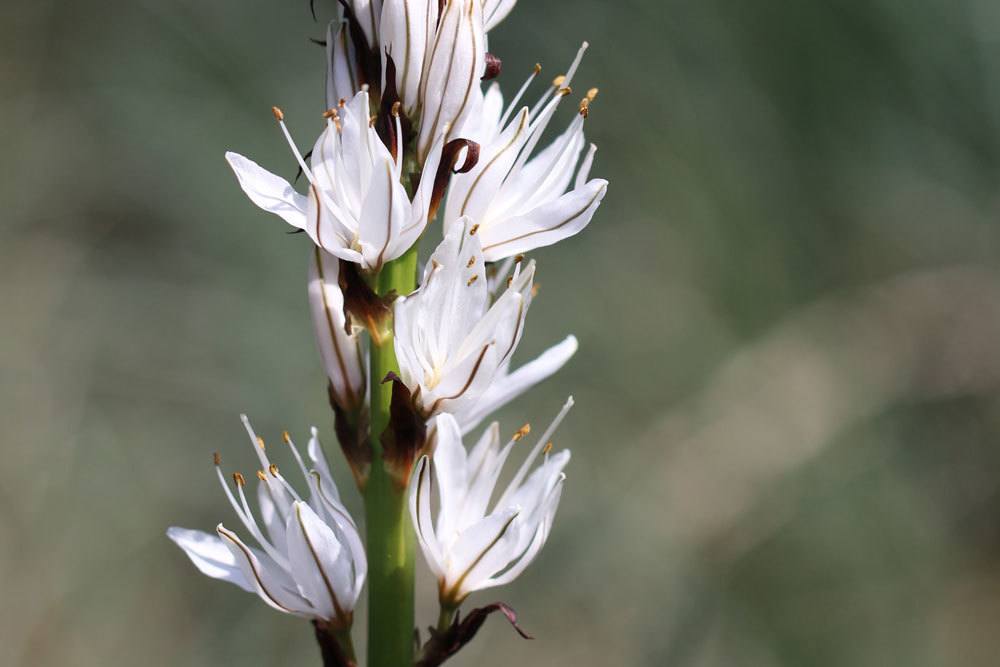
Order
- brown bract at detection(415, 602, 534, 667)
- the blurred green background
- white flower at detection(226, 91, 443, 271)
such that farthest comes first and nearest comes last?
the blurred green background, brown bract at detection(415, 602, 534, 667), white flower at detection(226, 91, 443, 271)

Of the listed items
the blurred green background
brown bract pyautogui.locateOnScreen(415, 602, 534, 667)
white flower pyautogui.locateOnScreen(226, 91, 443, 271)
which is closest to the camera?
white flower pyautogui.locateOnScreen(226, 91, 443, 271)

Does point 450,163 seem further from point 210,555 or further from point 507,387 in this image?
point 210,555

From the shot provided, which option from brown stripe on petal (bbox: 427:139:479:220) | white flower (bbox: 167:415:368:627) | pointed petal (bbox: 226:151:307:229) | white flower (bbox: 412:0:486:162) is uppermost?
white flower (bbox: 412:0:486:162)

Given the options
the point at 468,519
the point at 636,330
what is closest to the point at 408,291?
the point at 468,519

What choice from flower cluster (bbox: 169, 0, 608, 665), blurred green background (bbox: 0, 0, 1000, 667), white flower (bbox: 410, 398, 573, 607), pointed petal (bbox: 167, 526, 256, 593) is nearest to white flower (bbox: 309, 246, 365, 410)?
flower cluster (bbox: 169, 0, 608, 665)

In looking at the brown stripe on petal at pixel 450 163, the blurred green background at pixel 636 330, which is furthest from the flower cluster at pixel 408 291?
the blurred green background at pixel 636 330

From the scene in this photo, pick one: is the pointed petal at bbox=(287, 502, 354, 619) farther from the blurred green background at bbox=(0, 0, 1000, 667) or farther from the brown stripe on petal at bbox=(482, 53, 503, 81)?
the blurred green background at bbox=(0, 0, 1000, 667)

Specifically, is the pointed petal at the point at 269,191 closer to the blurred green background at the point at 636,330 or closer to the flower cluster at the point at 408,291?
the flower cluster at the point at 408,291

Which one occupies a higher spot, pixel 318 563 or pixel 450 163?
pixel 450 163
